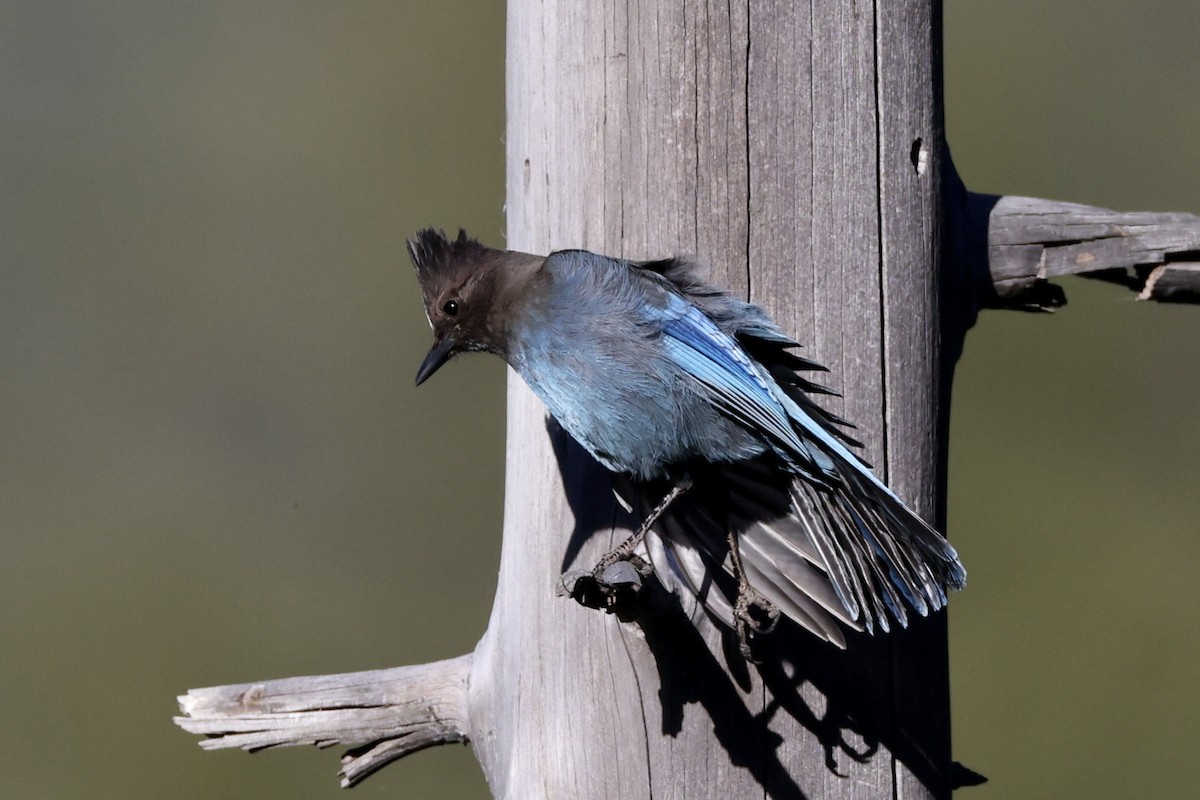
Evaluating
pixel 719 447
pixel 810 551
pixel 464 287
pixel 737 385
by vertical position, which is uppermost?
pixel 464 287

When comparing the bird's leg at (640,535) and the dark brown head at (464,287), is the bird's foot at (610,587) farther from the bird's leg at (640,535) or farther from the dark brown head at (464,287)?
the dark brown head at (464,287)

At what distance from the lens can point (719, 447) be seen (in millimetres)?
2861

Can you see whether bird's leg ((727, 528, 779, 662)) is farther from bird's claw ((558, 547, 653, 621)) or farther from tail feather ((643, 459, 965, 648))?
bird's claw ((558, 547, 653, 621))

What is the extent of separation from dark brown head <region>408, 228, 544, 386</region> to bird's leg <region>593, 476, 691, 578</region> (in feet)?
1.75

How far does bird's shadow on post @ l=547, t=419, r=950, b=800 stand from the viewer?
9.31ft

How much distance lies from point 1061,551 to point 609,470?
602 cm

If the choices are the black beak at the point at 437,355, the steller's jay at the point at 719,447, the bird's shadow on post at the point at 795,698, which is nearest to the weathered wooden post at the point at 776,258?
the bird's shadow on post at the point at 795,698

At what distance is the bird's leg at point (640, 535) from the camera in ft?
9.21

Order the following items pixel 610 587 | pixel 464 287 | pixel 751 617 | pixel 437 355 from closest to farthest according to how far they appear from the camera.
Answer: pixel 610 587 → pixel 751 617 → pixel 464 287 → pixel 437 355

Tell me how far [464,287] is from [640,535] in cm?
74

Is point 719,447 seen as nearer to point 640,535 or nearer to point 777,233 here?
point 640,535

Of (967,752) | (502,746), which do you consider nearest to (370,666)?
(967,752)

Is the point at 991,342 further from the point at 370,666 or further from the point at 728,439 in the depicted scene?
the point at 728,439

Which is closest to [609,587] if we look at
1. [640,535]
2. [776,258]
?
[640,535]
